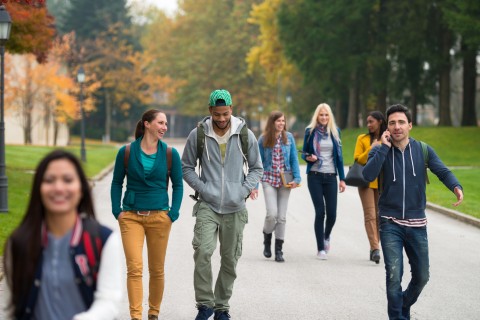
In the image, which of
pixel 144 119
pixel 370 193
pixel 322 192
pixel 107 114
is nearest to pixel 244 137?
pixel 144 119

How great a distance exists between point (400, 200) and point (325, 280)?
3236 millimetres

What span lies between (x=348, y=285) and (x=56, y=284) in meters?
6.26

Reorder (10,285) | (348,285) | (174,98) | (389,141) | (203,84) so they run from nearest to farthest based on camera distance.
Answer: (10,285)
(389,141)
(348,285)
(203,84)
(174,98)

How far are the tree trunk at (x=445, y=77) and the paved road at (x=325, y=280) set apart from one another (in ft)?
109

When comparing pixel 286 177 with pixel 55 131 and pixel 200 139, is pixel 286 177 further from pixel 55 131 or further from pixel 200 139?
pixel 55 131

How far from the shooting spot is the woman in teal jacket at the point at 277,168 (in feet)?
36.9

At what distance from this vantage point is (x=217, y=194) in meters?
7.59

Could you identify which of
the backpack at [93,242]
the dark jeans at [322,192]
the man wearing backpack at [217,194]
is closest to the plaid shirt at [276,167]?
the dark jeans at [322,192]

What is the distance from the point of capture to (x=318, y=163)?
1131 centimetres

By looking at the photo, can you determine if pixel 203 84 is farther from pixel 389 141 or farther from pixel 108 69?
pixel 389 141

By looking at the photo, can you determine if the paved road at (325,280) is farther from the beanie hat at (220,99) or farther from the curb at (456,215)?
the beanie hat at (220,99)

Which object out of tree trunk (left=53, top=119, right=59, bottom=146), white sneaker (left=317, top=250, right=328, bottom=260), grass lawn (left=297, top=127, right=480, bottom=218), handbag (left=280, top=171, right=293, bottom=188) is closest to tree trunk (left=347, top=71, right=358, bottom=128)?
grass lawn (left=297, top=127, right=480, bottom=218)

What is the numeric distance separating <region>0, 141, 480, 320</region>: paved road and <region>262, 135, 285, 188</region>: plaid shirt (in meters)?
0.99

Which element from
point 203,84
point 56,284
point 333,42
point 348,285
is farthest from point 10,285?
point 203,84
